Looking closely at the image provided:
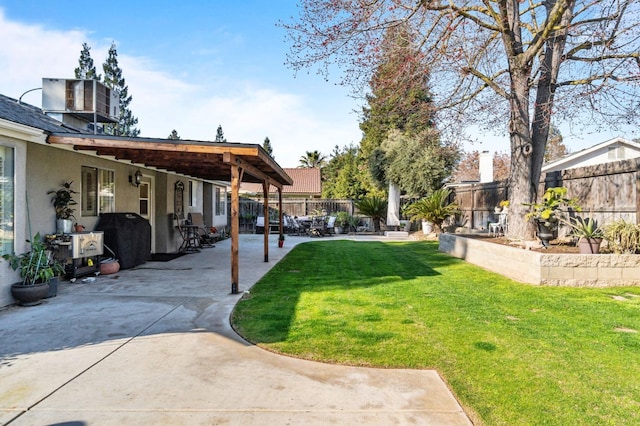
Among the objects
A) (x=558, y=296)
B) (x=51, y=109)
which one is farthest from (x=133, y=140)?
(x=558, y=296)

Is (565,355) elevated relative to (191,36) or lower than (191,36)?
lower

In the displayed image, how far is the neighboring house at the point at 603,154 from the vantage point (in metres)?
19.0

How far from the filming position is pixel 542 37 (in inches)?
291

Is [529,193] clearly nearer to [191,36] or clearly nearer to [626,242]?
[626,242]

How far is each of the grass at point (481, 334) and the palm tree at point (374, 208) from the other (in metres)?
11.6

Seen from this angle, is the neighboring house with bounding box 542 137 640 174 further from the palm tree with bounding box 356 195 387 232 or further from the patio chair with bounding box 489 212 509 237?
the patio chair with bounding box 489 212 509 237

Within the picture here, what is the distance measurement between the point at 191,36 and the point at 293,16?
531 centimetres

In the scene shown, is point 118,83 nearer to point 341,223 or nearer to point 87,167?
point 341,223

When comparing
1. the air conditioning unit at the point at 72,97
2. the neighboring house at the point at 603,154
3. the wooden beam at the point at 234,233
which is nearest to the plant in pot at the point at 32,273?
the wooden beam at the point at 234,233

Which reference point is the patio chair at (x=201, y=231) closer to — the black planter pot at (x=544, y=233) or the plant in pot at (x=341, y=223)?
the plant in pot at (x=341, y=223)

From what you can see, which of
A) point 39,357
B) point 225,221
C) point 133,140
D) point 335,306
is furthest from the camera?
point 225,221

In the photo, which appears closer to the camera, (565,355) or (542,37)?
(565,355)

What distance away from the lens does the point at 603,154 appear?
19656 mm

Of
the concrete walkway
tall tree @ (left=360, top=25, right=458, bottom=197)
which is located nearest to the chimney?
tall tree @ (left=360, top=25, right=458, bottom=197)
